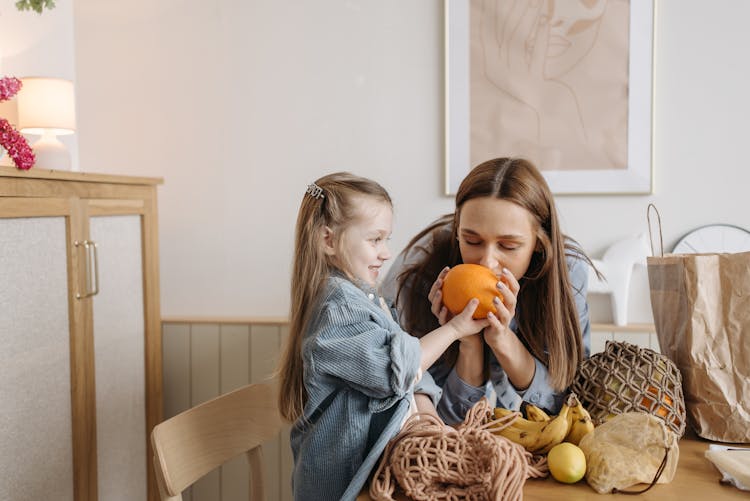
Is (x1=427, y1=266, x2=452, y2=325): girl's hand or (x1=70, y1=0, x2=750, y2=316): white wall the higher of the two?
(x1=70, y1=0, x2=750, y2=316): white wall

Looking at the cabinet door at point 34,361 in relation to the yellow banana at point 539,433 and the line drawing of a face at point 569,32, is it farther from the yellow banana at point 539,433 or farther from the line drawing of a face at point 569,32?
the line drawing of a face at point 569,32

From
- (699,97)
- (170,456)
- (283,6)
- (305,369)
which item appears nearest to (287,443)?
(170,456)

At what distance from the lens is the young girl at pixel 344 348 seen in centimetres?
128

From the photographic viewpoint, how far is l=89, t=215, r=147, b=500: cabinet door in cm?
202

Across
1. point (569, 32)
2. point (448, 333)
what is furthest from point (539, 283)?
point (569, 32)

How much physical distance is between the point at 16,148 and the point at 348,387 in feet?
3.41

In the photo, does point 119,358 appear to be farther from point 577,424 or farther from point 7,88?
point 577,424

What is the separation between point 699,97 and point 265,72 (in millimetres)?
1544

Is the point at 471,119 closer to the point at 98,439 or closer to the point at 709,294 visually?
the point at 709,294

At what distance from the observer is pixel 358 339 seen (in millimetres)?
1300

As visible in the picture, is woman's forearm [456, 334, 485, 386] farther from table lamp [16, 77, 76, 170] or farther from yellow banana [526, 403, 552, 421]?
table lamp [16, 77, 76, 170]

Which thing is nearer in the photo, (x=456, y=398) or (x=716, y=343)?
(x=716, y=343)

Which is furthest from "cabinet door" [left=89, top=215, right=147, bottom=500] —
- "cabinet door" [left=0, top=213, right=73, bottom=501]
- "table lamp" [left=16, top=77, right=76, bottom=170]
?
"table lamp" [left=16, top=77, right=76, bottom=170]

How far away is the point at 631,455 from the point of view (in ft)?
3.62
